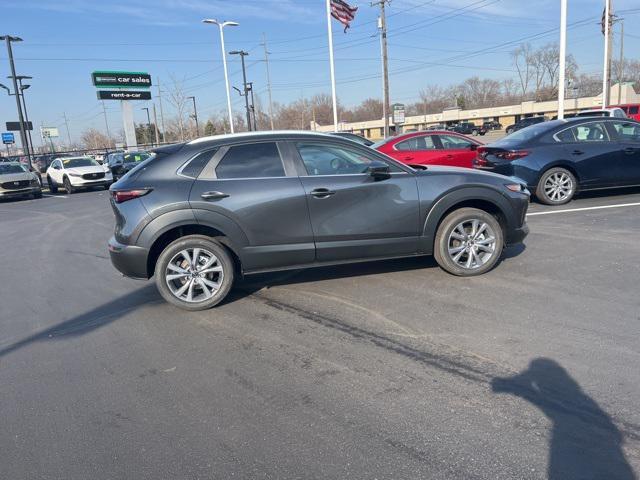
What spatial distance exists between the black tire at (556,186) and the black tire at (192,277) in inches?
269

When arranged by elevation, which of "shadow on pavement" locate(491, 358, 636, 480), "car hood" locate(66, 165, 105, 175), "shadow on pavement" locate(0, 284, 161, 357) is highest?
"car hood" locate(66, 165, 105, 175)

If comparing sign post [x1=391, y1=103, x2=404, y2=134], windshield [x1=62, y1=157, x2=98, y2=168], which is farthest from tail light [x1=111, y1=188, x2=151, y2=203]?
sign post [x1=391, y1=103, x2=404, y2=134]

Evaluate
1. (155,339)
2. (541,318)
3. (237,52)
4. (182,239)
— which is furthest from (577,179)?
(237,52)

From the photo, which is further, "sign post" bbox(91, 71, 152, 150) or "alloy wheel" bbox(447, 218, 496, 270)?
"sign post" bbox(91, 71, 152, 150)

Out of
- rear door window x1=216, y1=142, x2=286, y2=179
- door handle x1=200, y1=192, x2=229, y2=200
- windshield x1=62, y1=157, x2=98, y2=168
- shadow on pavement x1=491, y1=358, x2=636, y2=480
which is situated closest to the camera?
shadow on pavement x1=491, y1=358, x2=636, y2=480

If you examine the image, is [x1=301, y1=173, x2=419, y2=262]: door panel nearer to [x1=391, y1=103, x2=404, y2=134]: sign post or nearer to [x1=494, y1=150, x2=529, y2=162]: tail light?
[x1=494, y1=150, x2=529, y2=162]: tail light

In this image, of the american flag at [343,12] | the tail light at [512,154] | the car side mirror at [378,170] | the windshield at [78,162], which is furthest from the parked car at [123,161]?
the car side mirror at [378,170]

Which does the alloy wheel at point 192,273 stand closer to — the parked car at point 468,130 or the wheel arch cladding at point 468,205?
the wheel arch cladding at point 468,205

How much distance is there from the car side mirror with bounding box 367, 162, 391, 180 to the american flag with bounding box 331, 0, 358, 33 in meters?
24.0

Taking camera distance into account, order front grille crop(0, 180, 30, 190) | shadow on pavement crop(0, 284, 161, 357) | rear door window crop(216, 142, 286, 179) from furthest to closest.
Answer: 1. front grille crop(0, 180, 30, 190)
2. rear door window crop(216, 142, 286, 179)
3. shadow on pavement crop(0, 284, 161, 357)

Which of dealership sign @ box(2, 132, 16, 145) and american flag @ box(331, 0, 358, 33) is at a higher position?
american flag @ box(331, 0, 358, 33)

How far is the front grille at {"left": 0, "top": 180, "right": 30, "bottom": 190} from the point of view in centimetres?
1978

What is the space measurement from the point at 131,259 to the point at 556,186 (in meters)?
7.97

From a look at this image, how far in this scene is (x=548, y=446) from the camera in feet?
8.66
